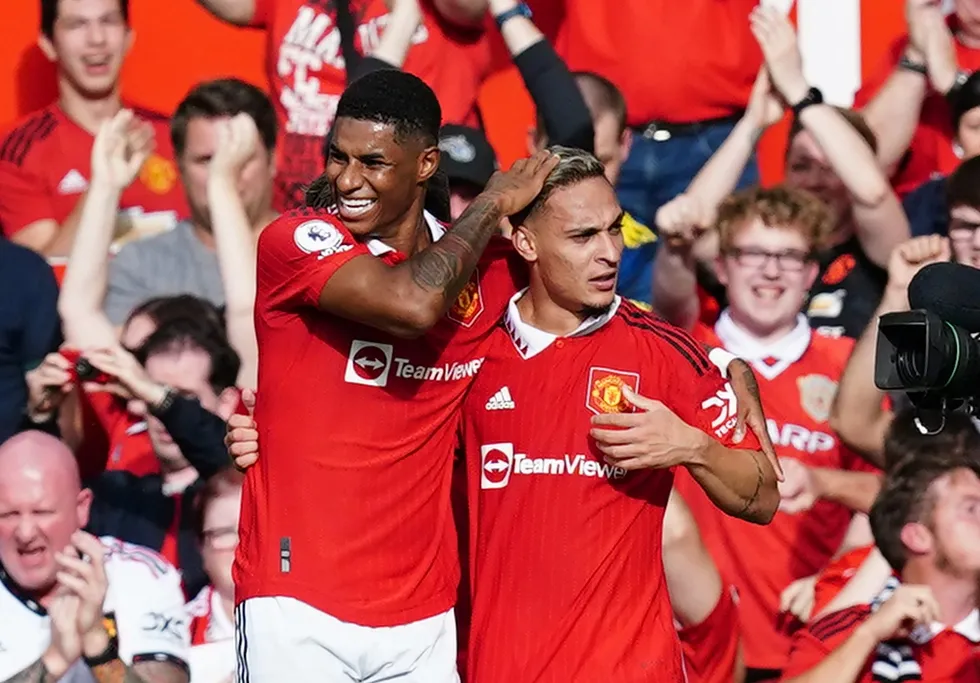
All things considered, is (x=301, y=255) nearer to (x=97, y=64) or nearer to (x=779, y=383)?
(x=779, y=383)

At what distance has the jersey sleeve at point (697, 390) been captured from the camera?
513 centimetres

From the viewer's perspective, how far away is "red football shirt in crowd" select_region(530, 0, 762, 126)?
811 centimetres

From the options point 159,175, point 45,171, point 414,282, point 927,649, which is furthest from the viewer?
point 159,175

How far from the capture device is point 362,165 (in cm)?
489

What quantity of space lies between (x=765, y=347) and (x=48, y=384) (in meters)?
2.49

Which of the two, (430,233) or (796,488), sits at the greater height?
(430,233)

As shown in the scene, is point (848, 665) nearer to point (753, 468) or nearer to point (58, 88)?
point (753, 468)

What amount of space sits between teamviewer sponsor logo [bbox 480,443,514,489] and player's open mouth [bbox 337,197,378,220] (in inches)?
27.5

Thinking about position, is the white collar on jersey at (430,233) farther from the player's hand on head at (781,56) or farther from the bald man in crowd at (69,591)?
the player's hand on head at (781,56)

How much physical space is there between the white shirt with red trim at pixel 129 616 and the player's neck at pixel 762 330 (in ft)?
7.01

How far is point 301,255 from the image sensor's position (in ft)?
16.0

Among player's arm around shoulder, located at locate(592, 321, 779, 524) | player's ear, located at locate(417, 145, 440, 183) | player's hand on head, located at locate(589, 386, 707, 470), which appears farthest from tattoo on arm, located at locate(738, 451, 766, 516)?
player's ear, located at locate(417, 145, 440, 183)

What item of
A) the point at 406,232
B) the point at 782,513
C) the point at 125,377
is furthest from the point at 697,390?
the point at 125,377

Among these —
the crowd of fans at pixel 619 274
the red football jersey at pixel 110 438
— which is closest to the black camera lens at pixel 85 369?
the crowd of fans at pixel 619 274
